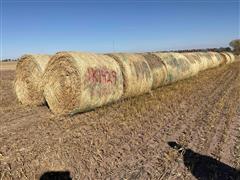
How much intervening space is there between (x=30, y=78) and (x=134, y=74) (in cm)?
392

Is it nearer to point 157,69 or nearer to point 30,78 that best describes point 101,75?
point 30,78

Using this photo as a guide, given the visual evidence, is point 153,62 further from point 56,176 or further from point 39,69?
point 56,176

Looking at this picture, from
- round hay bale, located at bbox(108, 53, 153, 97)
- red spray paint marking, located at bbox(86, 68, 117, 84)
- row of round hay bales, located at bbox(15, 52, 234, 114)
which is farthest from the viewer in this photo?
round hay bale, located at bbox(108, 53, 153, 97)

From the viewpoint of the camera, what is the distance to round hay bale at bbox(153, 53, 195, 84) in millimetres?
16375

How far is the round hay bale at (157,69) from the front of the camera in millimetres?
14406

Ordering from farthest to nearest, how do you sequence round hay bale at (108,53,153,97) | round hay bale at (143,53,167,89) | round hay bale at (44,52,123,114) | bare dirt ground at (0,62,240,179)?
round hay bale at (143,53,167,89) → round hay bale at (108,53,153,97) → round hay bale at (44,52,123,114) → bare dirt ground at (0,62,240,179)

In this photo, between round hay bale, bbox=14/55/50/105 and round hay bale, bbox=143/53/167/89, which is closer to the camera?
round hay bale, bbox=14/55/50/105

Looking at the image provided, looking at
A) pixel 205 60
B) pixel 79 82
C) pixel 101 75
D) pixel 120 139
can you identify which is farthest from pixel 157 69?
pixel 205 60

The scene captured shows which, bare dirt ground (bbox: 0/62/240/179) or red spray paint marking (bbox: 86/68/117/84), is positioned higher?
red spray paint marking (bbox: 86/68/117/84)

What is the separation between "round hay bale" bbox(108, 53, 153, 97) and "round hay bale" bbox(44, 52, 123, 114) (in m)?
0.71

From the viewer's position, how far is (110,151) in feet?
21.6

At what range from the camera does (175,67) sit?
1748 cm

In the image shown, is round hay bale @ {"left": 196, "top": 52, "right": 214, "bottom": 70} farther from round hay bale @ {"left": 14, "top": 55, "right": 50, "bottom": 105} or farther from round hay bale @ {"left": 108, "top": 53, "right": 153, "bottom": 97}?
round hay bale @ {"left": 14, "top": 55, "right": 50, "bottom": 105}

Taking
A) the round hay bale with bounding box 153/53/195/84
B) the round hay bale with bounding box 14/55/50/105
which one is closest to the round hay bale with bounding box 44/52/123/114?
the round hay bale with bounding box 14/55/50/105
